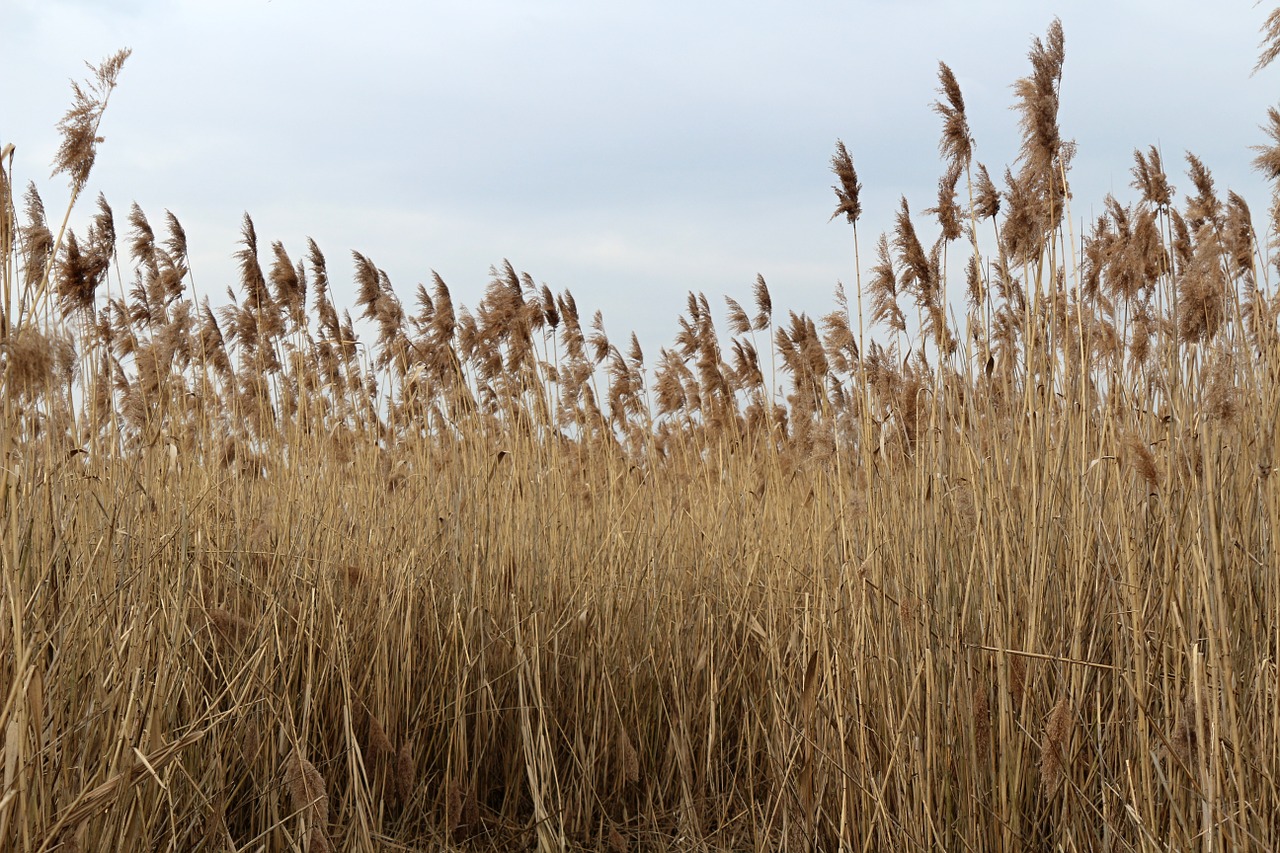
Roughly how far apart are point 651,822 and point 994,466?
147 cm

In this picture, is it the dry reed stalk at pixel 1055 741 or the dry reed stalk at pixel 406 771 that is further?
the dry reed stalk at pixel 406 771

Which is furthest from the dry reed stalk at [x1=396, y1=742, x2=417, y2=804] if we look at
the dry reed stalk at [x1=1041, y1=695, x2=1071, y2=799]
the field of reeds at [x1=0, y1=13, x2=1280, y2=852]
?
the dry reed stalk at [x1=1041, y1=695, x2=1071, y2=799]

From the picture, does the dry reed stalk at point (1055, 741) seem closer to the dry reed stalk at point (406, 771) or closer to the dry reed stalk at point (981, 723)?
the dry reed stalk at point (981, 723)

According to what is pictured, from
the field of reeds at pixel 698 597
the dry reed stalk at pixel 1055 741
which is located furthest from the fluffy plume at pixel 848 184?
the dry reed stalk at pixel 1055 741

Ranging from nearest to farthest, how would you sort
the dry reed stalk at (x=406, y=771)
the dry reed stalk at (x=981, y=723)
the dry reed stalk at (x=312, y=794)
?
the dry reed stalk at (x=312, y=794)
the dry reed stalk at (x=981, y=723)
the dry reed stalk at (x=406, y=771)

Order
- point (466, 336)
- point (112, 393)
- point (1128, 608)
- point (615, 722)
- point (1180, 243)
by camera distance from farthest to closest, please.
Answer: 1. point (466, 336)
2. point (1180, 243)
3. point (615, 722)
4. point (112, 393)
5. point (1128, 608)

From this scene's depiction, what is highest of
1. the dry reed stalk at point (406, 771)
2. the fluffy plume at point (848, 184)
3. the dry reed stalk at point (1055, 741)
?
the fluffy plume at point (848, 184)

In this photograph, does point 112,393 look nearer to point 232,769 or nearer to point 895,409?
point 232,769

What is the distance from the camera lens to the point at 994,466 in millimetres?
2742

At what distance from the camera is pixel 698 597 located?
3922 millimetres

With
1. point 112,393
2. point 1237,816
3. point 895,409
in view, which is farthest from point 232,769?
point 1237,816

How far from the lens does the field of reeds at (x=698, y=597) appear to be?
215 cm

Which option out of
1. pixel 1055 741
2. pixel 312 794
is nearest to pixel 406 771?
pixel 312 794

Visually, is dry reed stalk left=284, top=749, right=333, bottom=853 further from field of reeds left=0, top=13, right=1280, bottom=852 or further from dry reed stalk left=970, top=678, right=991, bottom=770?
dry reed stalk left=970, top=678, right=991, bottom=770
